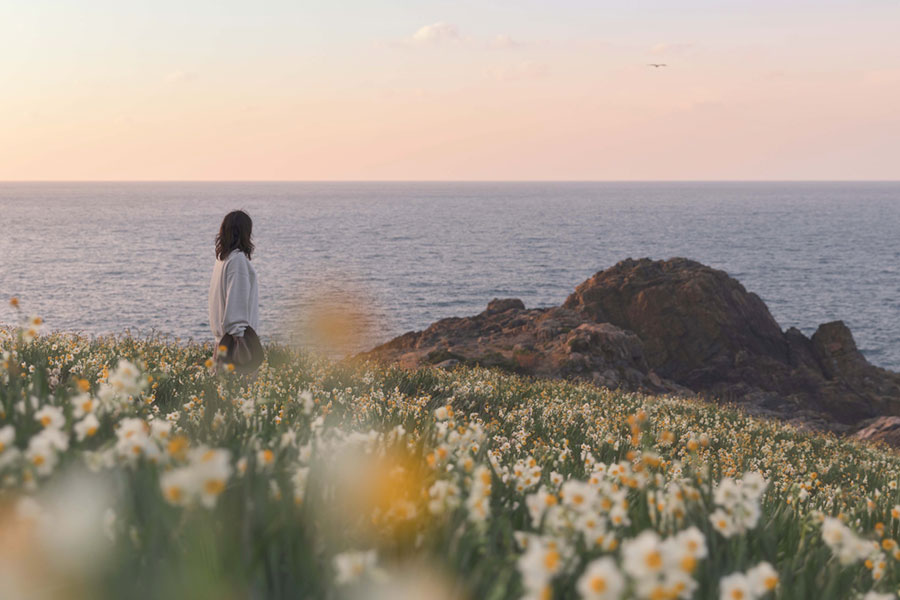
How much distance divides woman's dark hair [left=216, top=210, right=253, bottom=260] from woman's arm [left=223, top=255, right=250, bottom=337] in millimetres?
166

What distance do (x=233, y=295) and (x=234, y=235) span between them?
720 mm

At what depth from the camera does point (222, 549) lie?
101 inches

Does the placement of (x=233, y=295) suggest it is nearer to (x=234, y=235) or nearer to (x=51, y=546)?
(x=234, y=235)

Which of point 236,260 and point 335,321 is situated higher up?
point 236,260

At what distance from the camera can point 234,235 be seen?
8.30 meters


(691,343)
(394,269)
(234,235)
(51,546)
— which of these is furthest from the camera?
(394,269)

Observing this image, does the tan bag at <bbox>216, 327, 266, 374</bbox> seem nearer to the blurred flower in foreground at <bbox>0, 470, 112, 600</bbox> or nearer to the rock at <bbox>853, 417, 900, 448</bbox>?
the blurred flower in foreground at <bbox>0, 470, 112, 600</bbox>

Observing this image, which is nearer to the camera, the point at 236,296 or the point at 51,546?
the point at 51,546

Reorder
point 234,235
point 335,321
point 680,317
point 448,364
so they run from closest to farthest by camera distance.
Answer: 1. point 234,235
2. point 448,364
3. point 680,317
4. point 335,321

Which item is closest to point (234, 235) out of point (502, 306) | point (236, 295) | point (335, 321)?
point (236, 295)

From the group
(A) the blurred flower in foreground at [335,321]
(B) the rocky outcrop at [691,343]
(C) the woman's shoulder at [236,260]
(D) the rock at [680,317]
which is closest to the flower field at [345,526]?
(C) the woman's shoulder at [236,260]

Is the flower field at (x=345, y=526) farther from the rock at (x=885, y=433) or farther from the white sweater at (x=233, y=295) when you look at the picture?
the rock at (x=885, y=433)

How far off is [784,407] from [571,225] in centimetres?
11640

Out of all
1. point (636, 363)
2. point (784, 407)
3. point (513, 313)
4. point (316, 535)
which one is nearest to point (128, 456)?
point (316, 535)
